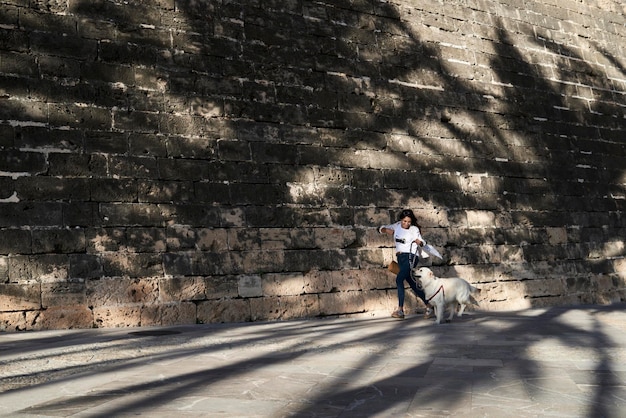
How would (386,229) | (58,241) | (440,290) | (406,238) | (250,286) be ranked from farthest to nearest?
(386,229)
(406,238)
(250,286)
(440,290)
(58,241)

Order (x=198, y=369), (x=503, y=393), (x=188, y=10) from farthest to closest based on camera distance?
(x=188, y=10), (x=198, y=369), (x=503, y=393)

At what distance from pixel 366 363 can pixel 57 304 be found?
3.79 meters

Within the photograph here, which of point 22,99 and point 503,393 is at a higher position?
point 22,99

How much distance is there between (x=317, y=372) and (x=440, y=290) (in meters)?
3.39

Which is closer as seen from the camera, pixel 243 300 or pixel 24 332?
pixel 24 332

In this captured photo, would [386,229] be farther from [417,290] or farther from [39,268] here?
[39,268]

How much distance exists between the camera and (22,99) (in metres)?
6.78

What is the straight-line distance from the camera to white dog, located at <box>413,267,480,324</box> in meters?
7.05

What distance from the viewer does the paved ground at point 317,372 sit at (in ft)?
9.96

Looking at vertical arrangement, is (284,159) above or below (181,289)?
above

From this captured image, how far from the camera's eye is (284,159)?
318 inches

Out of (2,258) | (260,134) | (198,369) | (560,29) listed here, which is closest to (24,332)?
(2,258)

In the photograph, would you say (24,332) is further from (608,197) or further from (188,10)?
(608,197)

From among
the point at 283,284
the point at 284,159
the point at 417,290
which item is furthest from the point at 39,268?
the point at 417,290
